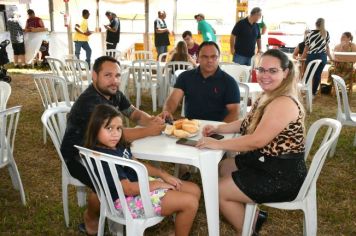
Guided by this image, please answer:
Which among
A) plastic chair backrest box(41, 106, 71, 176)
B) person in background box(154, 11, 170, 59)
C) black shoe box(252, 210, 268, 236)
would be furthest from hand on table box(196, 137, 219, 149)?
person in background box(154, 11, 170, 59)

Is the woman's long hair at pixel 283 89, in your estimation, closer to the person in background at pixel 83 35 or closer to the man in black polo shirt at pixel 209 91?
the man in black polo shirt at pixel 209 91

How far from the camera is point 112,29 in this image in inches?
322

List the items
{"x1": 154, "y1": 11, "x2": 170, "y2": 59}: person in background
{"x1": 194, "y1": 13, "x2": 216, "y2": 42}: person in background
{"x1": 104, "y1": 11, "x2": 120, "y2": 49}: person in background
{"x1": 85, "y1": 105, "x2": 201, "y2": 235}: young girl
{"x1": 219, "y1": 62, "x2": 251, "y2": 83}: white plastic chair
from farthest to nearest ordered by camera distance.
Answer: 1. {"x1": 104, "y1": 11, "x2": 120, "y2": 49}: person in background
2. {"x1": 154, "y1": 11, "x2": 170, "y2": 59}: person in background
3. {"x1": 194, "y1": 13, "x2": 216, "y2": 42}: person in background
4. {"x1": 219, "y1": 62, "x2": 251, "y2": 83}: white plastic chair
5. {"x1": 85, "y1": 105, "x2": 201, "y2": 235}: young girl

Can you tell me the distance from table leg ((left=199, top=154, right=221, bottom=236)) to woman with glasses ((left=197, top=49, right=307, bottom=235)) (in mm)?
94

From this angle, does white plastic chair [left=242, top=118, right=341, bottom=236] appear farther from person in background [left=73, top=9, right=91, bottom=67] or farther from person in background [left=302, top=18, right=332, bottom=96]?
person in background [left=73, top=9, right=91, bottom=67]

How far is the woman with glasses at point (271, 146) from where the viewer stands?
1787mm

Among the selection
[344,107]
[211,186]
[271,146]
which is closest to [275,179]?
[271,146]

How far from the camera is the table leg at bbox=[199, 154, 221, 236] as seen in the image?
1.76m

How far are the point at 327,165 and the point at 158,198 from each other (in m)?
2.28

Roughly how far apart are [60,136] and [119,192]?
40.9 inches

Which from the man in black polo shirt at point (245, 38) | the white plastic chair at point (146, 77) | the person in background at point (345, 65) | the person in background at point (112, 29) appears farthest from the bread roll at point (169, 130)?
the person in background at point (112, 29)

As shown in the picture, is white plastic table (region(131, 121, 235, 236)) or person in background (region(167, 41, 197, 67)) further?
person in background (region(167, 41, 197, 67))

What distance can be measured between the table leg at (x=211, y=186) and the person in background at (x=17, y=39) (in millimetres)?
8353

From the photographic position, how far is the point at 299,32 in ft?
38.5
